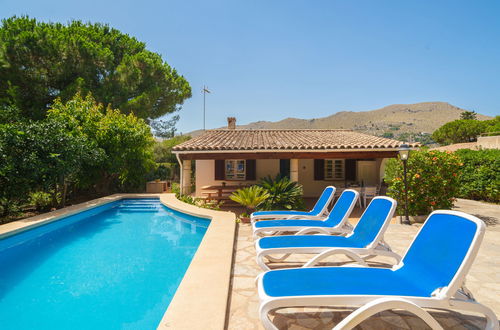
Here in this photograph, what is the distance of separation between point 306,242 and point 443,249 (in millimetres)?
1859

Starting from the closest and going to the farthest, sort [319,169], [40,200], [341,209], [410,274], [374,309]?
[374,309]
[410,274]
[341,209]
[40,200]
[319,169]

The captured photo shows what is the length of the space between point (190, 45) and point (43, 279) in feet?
50.9

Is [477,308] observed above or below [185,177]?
below

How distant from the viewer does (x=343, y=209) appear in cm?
544

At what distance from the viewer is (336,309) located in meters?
3.29

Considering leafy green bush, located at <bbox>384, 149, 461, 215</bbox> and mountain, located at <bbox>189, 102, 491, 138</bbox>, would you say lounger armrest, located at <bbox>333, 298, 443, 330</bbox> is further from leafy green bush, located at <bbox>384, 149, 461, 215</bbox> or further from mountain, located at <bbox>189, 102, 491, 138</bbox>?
mountain, located at <bbox>189, 102, 491, 138</bbox>

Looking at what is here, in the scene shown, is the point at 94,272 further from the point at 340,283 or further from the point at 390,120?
the point at 390,120

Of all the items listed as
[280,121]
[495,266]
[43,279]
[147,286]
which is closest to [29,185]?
[43,279]

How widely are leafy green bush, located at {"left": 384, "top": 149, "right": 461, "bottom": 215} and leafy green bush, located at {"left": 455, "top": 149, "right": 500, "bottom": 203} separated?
14.2ft

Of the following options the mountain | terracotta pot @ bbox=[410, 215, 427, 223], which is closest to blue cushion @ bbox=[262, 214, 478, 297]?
terracotta pot @ bbox=[410, 215, 427, 223]

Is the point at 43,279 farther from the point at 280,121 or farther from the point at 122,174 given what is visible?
the point at 280,121

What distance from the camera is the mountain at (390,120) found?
3123 inches

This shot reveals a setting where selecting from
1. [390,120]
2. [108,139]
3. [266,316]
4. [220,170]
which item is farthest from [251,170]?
[390,120]

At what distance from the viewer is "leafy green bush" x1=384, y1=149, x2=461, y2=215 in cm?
844
